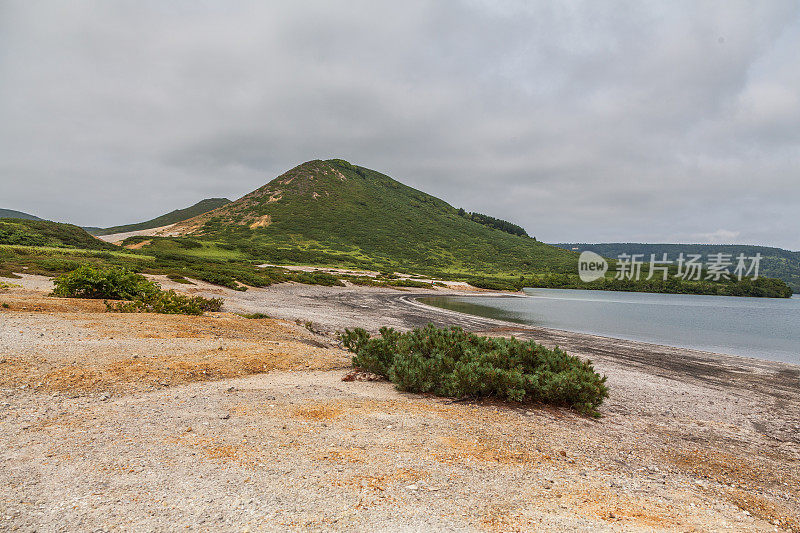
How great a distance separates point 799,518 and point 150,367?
1019 centimetres

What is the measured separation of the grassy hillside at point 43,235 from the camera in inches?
1469

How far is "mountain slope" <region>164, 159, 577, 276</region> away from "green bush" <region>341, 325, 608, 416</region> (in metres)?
70.5

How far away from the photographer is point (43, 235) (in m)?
41.2

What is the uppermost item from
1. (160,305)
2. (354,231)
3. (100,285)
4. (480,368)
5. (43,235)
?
(354,231)

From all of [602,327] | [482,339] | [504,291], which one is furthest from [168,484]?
[504,291]

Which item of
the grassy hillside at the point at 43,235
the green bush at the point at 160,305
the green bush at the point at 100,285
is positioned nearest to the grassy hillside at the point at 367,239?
the grassy hillside at the point at 43,235

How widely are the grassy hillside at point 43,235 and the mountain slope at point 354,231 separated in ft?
97.8

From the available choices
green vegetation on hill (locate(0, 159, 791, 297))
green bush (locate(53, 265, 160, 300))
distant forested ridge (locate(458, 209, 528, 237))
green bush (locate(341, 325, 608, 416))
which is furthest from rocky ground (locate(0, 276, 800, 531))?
distant forested ridge (locate(458, 209, 528, 237))

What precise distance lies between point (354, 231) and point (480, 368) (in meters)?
113

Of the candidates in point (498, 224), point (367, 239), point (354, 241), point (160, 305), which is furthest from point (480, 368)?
point (498, 224)

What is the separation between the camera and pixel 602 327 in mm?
28953

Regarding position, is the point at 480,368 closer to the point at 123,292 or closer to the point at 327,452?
the point at 327,452

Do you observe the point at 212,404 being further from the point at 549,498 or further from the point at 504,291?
the point at 504,291

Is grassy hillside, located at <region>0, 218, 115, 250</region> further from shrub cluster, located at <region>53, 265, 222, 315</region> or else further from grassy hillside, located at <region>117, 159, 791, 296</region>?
shrub cluster, located at <region>53, 265, 222, 315</region>
